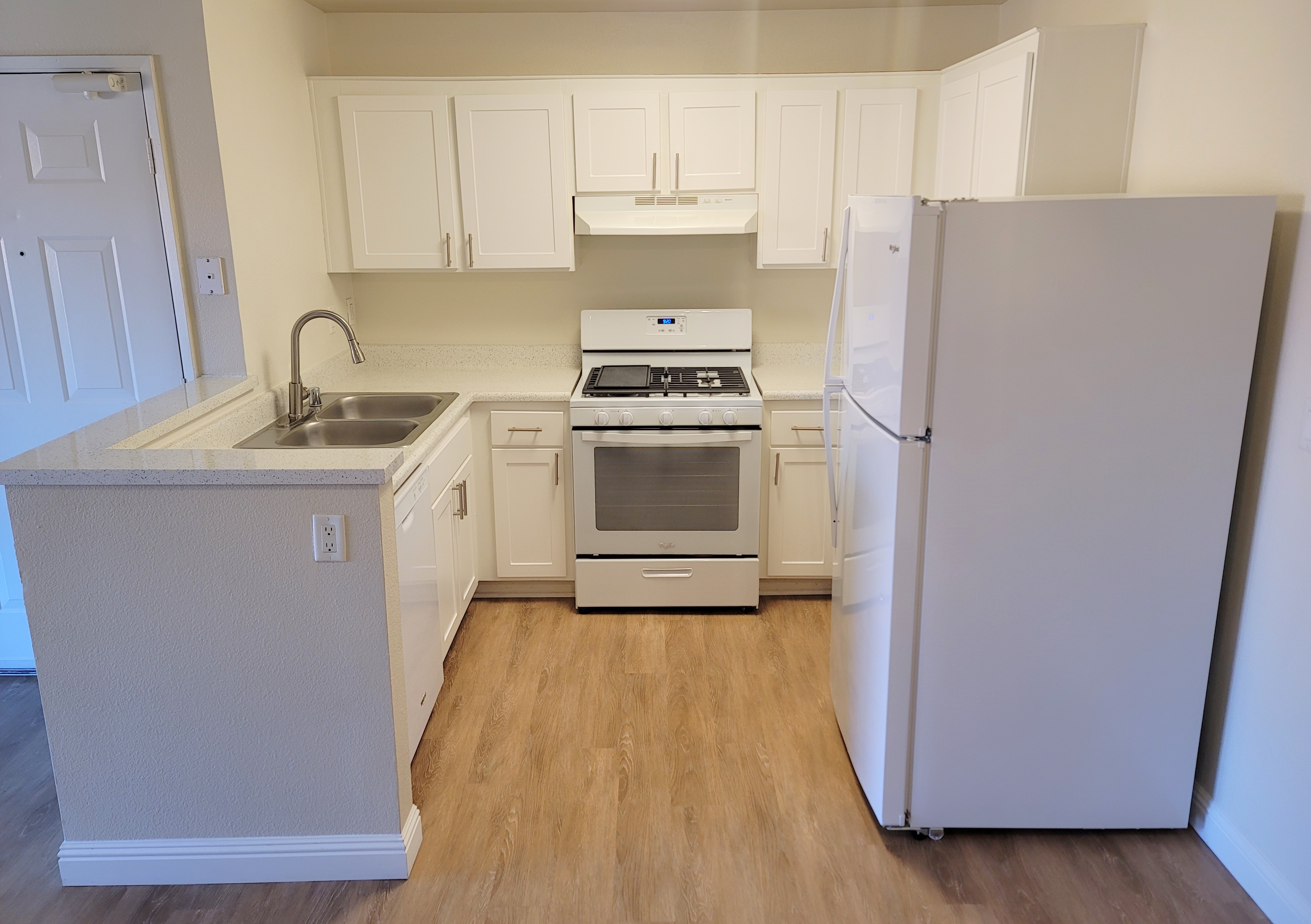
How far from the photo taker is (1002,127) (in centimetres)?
291

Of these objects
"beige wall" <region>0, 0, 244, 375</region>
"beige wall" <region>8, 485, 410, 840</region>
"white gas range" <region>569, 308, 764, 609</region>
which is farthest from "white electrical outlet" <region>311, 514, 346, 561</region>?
"white gas range" <region>569, 308, 764, 609</region>

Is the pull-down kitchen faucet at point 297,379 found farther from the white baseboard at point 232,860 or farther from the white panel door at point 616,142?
the white baseboard at point 232,860

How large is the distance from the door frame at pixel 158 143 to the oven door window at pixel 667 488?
1.47 meters

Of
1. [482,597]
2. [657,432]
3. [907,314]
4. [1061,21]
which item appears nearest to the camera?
[907,314]

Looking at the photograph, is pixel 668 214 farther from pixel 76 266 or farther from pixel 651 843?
pixel 651 843

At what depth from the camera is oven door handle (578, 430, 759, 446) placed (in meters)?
3.50

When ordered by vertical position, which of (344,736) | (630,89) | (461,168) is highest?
(630,89)

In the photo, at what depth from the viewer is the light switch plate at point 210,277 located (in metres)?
2.83

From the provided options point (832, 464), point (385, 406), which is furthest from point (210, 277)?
point (832, 464)

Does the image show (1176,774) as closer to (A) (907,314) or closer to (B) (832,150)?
(A) (907,314)

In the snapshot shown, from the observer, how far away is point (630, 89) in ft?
11.7

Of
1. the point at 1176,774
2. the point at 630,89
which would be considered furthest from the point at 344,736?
the point at 630,89

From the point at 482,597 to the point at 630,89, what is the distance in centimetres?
218

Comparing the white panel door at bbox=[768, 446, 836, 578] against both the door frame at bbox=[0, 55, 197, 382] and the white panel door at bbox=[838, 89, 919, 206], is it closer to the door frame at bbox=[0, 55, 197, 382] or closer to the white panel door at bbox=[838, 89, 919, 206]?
the white panel door at bbox=[838, 89, 919, 206]
